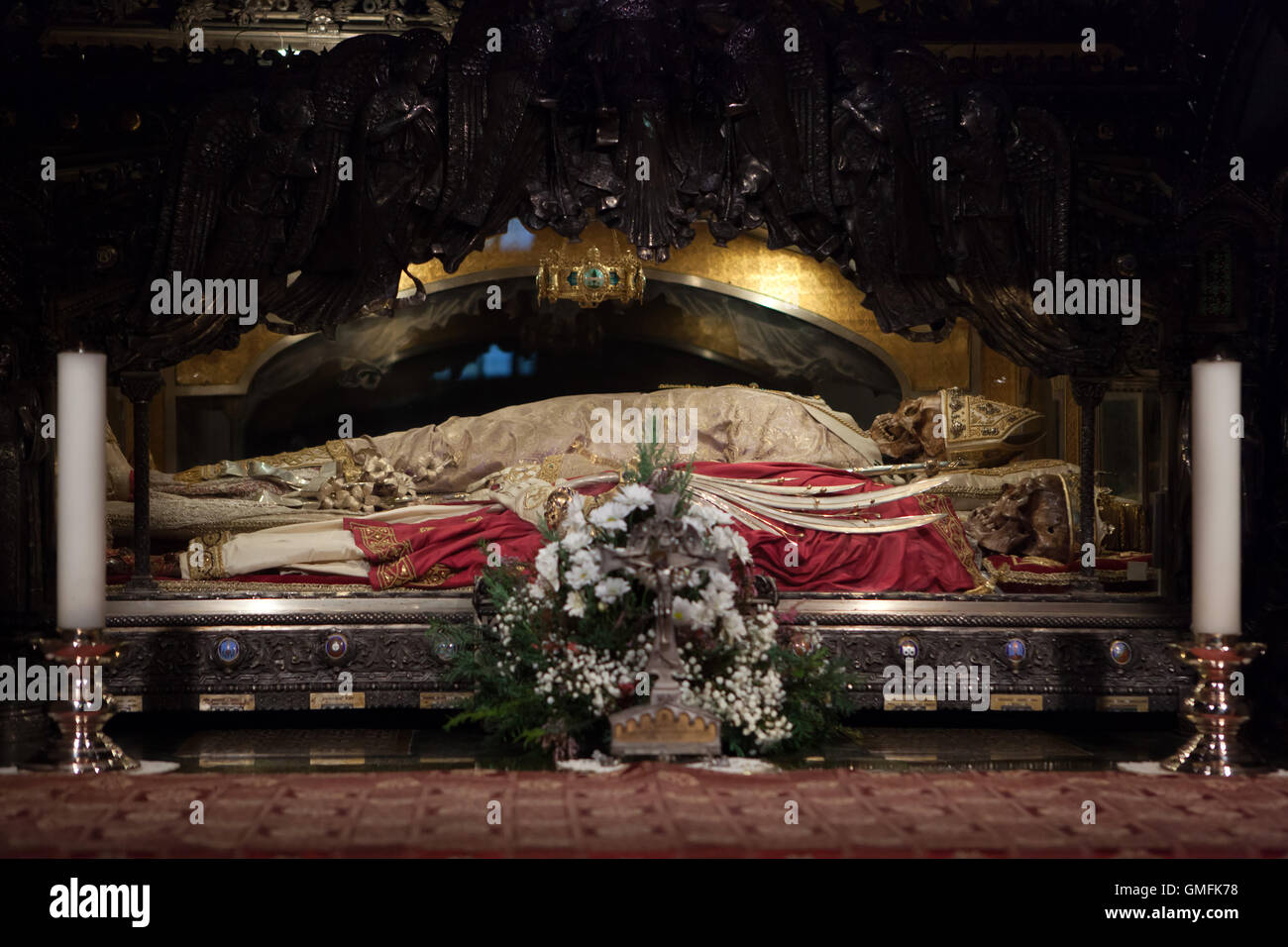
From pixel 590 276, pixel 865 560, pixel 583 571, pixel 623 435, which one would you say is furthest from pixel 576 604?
pixel 590 276

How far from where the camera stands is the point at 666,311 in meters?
6.05

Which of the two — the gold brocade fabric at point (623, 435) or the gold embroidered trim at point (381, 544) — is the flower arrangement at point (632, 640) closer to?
the gold embroidered trim at point (381, 544)

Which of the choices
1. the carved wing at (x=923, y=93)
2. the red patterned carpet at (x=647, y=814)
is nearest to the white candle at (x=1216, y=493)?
the red patterned carpet at (x=647, y=814)

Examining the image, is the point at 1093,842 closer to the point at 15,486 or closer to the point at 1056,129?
the point at 1056,129

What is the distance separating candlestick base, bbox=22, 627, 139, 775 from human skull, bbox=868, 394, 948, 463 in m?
3.17

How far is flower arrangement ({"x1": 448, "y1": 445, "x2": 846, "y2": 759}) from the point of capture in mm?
3674

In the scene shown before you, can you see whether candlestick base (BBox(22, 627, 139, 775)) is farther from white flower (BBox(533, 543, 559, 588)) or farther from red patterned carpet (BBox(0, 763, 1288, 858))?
white flower (BBox(533, 543, 559, 588))

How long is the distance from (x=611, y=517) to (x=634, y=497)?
85 mm

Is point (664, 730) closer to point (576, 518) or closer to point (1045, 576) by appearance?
point (576, 518)

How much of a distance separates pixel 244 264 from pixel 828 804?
2.59 m

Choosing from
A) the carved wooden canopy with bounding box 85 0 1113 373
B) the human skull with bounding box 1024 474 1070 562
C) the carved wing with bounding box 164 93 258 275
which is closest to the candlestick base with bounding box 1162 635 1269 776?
the human skull with bounding box 1024 474 1070 562

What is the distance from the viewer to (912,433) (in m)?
5.49

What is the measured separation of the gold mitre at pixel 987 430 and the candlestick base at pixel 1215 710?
1.76 metres

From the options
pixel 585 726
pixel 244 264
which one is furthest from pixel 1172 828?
pixel 244 264
